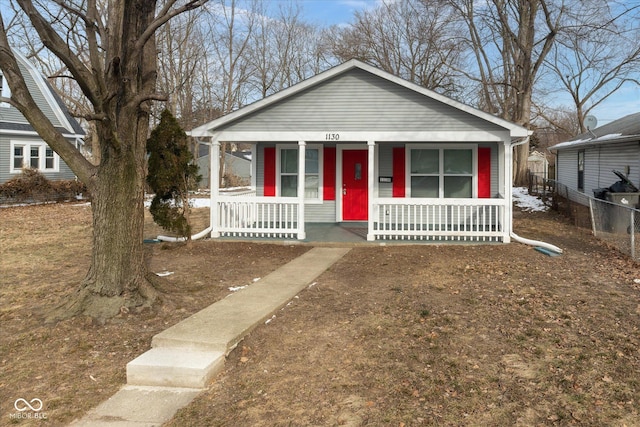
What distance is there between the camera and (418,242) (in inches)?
442

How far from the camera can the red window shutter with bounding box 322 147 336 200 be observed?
13516 millimetres

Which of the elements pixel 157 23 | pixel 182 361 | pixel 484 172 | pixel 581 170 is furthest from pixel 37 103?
pixel 581 170

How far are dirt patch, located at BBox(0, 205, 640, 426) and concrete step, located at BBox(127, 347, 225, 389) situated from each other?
121 millimetres

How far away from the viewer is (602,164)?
18281mm

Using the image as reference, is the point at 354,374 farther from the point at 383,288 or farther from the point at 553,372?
the point at 383,288

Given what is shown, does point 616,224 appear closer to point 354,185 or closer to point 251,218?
point 354,185

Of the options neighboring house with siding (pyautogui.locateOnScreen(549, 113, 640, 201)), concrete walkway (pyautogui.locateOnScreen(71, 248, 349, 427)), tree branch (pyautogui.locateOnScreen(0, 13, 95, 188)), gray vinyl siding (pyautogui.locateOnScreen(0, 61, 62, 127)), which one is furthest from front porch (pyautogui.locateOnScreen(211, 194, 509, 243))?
gray vinyl siding (pyautogui.locateOnScreen(0, 61, 62, 127))

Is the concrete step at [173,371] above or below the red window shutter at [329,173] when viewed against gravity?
below

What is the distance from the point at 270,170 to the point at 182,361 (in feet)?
31.0

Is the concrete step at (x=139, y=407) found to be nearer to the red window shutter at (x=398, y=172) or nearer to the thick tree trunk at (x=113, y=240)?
the thick tree trunk at (x=113, y=240)

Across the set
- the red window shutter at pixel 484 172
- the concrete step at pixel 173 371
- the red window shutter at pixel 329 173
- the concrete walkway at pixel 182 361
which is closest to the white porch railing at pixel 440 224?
the red window shutter at pixel 484 172

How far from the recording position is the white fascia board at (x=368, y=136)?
11.0 meters

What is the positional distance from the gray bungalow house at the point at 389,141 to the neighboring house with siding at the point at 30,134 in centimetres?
1528

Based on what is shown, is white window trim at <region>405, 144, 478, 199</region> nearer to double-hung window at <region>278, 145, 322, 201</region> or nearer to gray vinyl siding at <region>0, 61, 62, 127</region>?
double-hung window at <region>278, 145, 322, 201</region>
